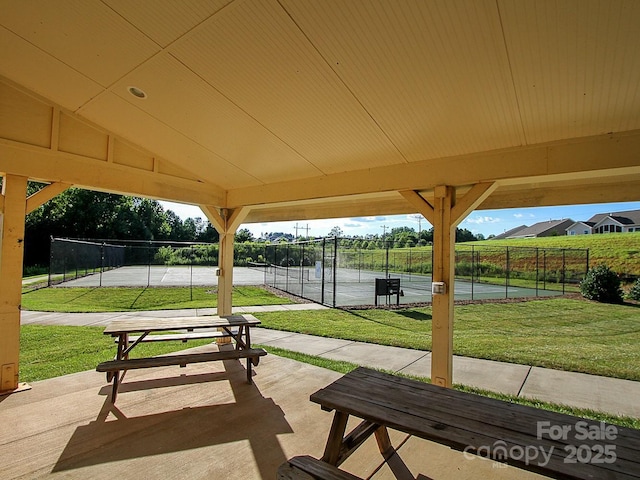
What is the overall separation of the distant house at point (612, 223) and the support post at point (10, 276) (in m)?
37.1

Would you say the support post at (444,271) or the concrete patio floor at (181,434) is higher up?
the support post at (444,271)

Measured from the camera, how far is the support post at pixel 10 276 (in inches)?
139

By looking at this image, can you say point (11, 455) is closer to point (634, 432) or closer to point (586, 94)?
point (634, 432)

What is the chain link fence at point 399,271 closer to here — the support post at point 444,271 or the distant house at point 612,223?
the support post at point 444,271

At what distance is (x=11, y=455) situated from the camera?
2.52m

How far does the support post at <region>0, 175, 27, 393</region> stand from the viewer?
352 cm

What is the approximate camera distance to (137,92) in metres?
3.09

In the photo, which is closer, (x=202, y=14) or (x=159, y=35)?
(x=202, y=14)

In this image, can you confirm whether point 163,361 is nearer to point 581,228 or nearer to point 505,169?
point 505,169

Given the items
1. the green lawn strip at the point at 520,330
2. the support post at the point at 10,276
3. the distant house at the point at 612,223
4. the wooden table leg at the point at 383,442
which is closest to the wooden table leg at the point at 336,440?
the wooden table leg at the point at 383,442

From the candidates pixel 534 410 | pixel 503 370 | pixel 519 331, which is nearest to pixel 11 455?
pixel 534 410

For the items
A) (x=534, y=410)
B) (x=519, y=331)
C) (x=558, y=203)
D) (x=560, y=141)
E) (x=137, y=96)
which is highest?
(x=137, y=96)

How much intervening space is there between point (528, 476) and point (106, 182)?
5109 mm

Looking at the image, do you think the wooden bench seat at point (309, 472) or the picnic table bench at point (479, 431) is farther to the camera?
the wooden bench seat at point (309, 472)
